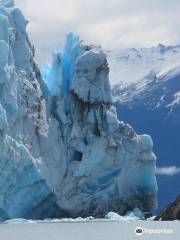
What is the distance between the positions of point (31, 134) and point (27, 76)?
3980mm

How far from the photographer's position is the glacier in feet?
173

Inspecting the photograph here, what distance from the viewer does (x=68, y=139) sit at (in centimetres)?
5638

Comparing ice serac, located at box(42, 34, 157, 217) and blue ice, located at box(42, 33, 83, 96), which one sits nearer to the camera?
ice serac, located at box(42, 34, 157, 217)

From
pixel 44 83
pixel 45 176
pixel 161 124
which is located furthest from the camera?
pixel 161 124

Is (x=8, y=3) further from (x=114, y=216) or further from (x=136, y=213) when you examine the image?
(x=136, y=213)

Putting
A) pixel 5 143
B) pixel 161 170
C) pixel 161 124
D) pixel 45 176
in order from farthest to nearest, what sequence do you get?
pixel 161 124, pixel 161 170, pixel 45 176, pixel 5 143

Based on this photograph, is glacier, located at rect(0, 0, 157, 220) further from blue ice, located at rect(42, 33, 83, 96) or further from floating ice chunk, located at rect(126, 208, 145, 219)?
floating ice chunk, located at rect(126, 208, 145, 219)

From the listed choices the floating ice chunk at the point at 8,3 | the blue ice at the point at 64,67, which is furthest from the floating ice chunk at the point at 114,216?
the floating ice chunk at the point at 8,3

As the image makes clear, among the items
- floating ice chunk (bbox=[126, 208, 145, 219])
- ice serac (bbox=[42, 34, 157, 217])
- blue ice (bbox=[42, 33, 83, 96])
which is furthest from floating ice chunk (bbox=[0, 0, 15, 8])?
floating ice chunk (bbox=[126, 208, 145, 219])

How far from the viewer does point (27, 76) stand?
55.4 meters

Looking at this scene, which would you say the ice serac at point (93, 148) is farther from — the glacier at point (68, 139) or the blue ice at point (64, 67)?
the blue ice at point (64, 67)

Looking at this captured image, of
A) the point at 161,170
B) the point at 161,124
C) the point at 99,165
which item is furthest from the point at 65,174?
the point at 161,124

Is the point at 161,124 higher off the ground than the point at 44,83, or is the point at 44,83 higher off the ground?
the point at 44,83

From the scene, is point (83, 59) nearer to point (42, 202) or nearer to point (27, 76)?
point (27, 76)
